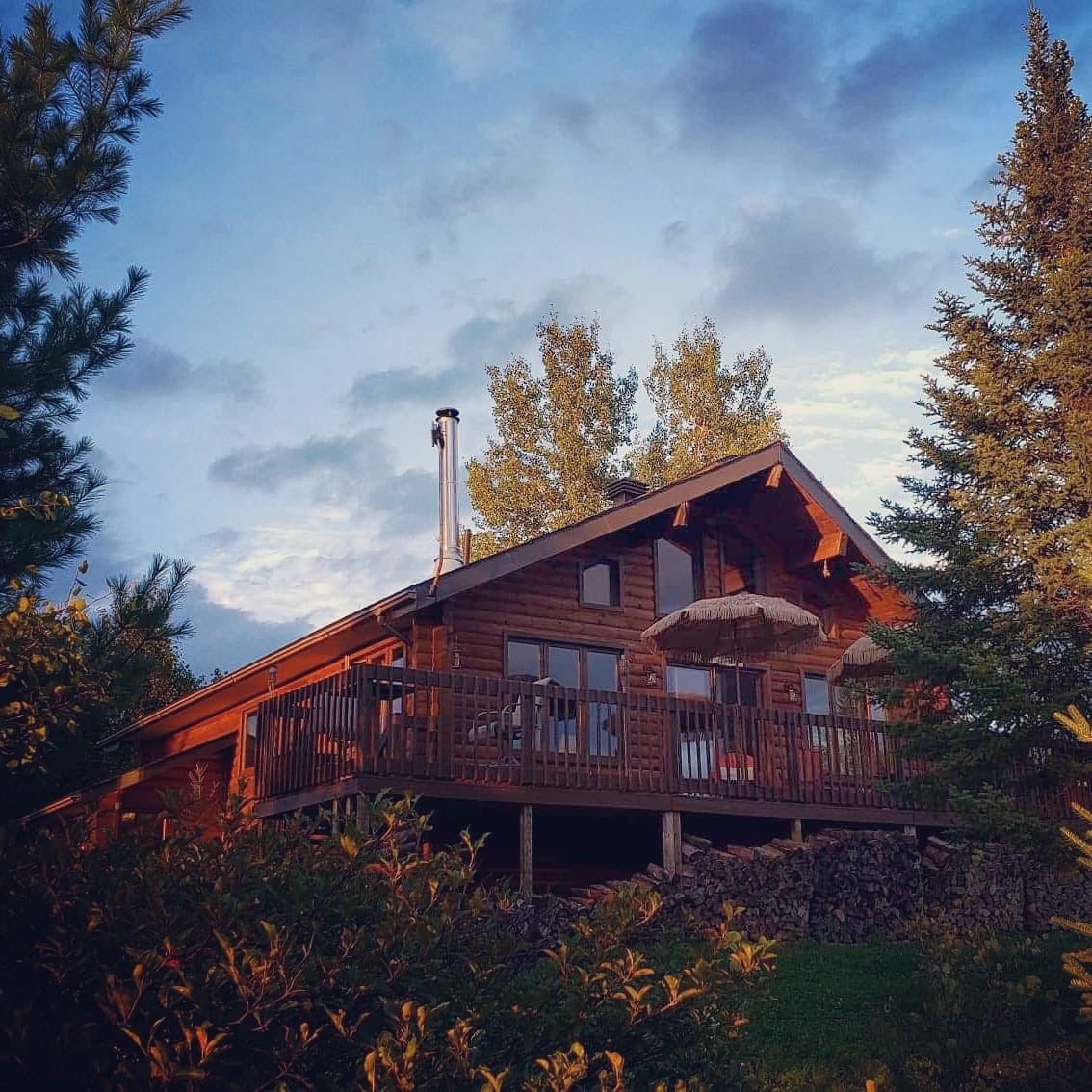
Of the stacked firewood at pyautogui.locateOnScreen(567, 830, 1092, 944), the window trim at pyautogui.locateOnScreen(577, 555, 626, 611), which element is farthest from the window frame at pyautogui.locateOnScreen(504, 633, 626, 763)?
the stacked firewood at pyautogui.locateOnScreen(567, 830, 1092, 944)

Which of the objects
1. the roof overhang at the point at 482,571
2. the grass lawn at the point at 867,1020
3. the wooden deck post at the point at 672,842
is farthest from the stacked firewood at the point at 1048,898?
the roof overhang at the point at 482,571

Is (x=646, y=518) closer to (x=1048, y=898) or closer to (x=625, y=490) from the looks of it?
(x=625, y=490)

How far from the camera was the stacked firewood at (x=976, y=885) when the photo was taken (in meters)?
18.0

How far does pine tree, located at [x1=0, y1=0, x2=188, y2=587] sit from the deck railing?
15.7 feet

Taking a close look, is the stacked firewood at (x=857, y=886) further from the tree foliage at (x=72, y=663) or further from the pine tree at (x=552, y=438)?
the pine tree at (x=552, y=438)

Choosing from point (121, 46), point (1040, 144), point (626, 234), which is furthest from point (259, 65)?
point (1040, 144)

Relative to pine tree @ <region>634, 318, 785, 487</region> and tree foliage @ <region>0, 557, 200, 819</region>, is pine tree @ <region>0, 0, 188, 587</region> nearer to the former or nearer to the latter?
tree foliage @ <region>0, 557, 200, 819</region>

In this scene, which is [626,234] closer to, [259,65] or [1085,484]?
[259,65]

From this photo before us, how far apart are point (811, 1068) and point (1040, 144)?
38.1 feet

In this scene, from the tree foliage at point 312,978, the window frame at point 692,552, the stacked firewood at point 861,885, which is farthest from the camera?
the window frame at point 692,552

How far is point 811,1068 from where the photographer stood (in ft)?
34.5

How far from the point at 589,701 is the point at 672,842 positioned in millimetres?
2121

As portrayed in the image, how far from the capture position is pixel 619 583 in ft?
69.1

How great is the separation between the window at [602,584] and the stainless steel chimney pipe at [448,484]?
220cm
